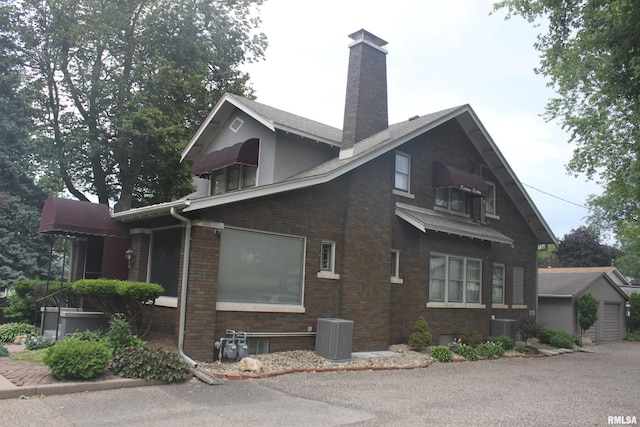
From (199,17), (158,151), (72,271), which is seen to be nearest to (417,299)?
(72,271)

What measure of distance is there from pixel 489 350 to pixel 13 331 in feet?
42.2

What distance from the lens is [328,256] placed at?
552 inches

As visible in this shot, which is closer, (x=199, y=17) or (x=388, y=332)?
(x=388, y=332)

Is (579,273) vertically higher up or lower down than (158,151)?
lower down

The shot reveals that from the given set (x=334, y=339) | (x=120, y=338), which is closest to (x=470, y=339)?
(x=334, y=339)

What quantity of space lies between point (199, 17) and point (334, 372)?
2059 cm

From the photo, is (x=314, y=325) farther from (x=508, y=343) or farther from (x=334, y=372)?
(x=508, y=343)

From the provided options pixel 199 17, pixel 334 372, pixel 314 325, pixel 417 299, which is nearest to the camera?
pixel 334 372

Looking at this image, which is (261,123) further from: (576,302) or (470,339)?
(576,302)

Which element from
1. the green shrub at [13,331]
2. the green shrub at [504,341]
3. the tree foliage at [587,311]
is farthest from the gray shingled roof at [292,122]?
the tree foliage at [587,311]

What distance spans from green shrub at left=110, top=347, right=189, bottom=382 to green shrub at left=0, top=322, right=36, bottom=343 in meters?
5.29

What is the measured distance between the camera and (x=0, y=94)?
77.1 ft

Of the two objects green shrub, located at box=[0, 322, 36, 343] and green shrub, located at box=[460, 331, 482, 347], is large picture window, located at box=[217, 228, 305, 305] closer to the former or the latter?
green shrub, located at box=[0, 322, 36, 343]

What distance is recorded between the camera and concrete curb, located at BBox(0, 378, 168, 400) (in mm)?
8016
